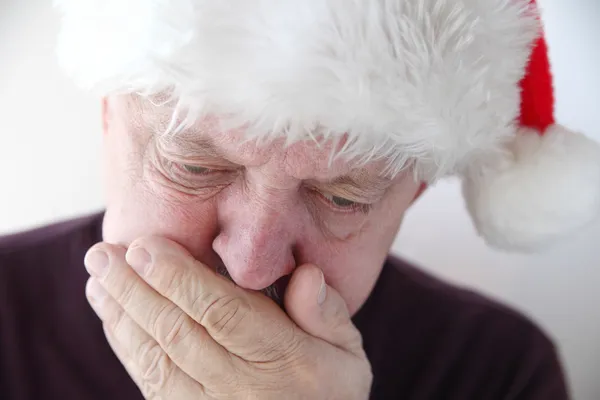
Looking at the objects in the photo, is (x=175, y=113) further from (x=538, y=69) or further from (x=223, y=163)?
(x=538, y=69)

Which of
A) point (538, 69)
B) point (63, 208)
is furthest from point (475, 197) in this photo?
point (63, 208)

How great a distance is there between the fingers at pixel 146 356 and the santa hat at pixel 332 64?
1.02 feet

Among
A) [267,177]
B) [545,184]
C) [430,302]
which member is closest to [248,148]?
[267,177]

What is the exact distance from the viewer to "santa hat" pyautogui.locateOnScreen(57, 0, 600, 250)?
0.56 metres

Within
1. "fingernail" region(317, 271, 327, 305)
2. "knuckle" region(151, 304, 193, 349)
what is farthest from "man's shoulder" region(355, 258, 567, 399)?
"knuckle" region(151, 304, 193, 349)

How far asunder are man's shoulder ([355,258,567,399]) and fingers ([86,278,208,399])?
→ 18.5 inches

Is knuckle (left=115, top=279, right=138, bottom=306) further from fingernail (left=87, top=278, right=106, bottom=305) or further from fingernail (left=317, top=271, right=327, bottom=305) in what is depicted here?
fingernail (left=317, top=271, right=327, bottom=305)

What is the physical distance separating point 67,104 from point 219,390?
0.92 metres

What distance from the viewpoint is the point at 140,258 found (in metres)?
0.72

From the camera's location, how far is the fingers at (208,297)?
720 millimetres

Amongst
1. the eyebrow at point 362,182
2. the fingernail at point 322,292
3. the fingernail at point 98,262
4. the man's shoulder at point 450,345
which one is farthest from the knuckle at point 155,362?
the man's shoulder at point 450,345

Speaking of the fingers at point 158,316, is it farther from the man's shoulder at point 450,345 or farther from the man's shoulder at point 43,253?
the man's shoulder at point 450,345

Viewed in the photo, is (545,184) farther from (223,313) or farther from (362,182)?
(223,313)

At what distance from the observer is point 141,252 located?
721 millimetres
